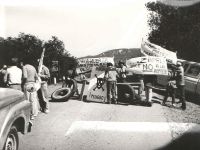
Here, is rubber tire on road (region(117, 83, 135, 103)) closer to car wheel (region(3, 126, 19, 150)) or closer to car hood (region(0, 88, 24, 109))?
car hood (region(0, 88, 24, 109))

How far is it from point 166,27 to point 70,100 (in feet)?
74.5

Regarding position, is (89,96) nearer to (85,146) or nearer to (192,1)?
(85,146)

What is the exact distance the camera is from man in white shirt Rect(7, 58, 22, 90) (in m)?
9.55

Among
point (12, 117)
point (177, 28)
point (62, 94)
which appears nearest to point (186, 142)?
point (12, 117)

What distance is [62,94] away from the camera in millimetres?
13977

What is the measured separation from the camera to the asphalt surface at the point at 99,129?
24.3 ft

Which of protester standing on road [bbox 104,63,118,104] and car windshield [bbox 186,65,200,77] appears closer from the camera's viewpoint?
protester standing on road [bbox 104,63,118,104]

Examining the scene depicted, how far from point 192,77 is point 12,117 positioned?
10.5 metres

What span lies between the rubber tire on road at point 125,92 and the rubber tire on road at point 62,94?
1761mm

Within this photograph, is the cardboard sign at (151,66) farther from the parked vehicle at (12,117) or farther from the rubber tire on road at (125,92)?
the parked vehicle at (12,117)

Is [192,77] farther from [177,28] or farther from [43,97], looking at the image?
[177,28]

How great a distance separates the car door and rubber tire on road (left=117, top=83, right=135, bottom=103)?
2.79 meters

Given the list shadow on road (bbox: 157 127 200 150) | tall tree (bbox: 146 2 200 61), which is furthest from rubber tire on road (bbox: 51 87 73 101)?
tall tree (bbox: 146 2 200 61)

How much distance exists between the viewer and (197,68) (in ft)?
50.0
